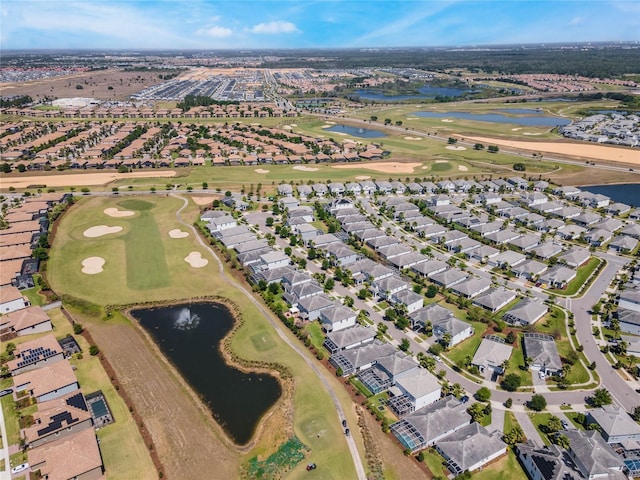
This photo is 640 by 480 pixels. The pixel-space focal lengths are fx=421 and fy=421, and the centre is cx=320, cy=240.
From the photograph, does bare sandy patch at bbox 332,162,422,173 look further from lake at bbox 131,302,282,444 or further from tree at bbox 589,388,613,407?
tree at bbox 589,388,613,407

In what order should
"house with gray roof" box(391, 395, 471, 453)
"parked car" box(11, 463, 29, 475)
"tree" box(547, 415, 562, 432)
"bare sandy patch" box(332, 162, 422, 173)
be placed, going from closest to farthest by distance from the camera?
1. "parked car" box(11, 463, 29, 475)
2. "house with gray roof" box(391, 395, 471, 453)
3. "tree" box(547, 415, 562, 432)
4. "bare sandy patch" box(332, 162, 422, 173)

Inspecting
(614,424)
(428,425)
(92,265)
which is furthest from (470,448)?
(92,265)

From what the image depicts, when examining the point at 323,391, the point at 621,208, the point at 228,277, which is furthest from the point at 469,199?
the point at 323,391

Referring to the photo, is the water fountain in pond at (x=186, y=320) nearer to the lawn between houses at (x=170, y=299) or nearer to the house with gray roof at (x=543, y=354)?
the lawn between houses at (x=170, y=299)

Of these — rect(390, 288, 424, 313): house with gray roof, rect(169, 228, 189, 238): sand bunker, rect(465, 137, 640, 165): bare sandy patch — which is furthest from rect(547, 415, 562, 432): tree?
rect(465, 137, 640, 165): bare sandy patch

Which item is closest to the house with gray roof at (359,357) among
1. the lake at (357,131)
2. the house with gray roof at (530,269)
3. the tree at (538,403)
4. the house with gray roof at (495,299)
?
the tree at (538,403)

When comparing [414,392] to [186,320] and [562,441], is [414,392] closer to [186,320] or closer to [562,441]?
[562,441]

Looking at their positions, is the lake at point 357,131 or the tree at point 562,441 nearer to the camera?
the tree at point 562,441
